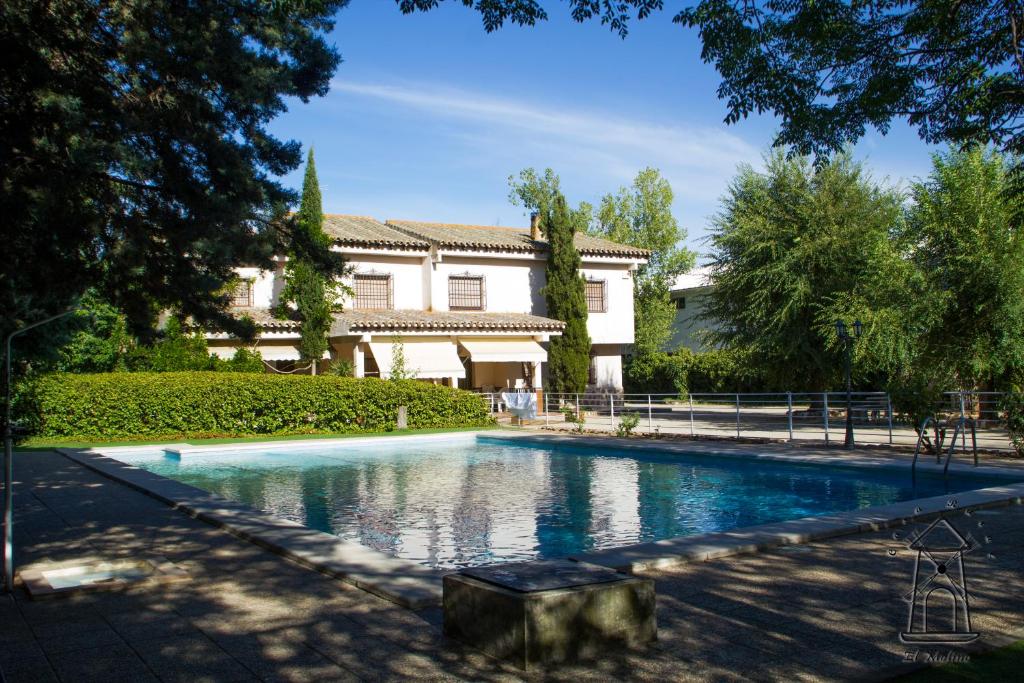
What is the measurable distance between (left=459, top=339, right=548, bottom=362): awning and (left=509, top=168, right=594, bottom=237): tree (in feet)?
72.0

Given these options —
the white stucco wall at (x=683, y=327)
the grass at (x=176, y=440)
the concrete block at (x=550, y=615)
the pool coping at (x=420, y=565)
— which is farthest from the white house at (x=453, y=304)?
the concrete block at (x=550, y=615)

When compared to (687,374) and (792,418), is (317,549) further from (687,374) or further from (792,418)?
(687,374)

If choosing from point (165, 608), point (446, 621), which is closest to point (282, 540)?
point (165, 608)

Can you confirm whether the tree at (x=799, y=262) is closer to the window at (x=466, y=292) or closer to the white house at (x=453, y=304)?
the white house at (x=453, y=304)

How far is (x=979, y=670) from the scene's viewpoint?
4.50 metres

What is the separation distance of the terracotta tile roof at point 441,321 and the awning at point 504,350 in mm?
429

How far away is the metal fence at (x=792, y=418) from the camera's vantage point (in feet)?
58.4

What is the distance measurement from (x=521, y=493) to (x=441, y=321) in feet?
51.2

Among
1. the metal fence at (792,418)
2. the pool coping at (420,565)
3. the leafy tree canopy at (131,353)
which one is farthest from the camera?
the leafy tree canopy at (131,353)

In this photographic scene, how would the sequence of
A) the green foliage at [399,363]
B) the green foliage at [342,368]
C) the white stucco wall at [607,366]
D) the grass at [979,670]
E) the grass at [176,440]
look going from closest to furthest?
the grass at [979,670] → the grass at [176,440] → the green foliage at [342,368] → the green foliage at [399,363] → the white stucco wall at [607,366]

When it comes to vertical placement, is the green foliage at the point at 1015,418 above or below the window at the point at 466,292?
below

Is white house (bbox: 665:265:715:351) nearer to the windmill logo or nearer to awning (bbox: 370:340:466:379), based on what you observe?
awning (bbox: 370:340:466:379)

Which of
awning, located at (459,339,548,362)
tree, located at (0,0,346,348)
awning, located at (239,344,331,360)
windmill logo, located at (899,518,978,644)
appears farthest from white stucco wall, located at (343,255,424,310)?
windmill logo, located at (899,518,978,644)

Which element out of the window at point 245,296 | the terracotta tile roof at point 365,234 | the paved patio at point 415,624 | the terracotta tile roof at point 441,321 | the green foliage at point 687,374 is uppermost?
the terracotta tile roof at point 365,234
